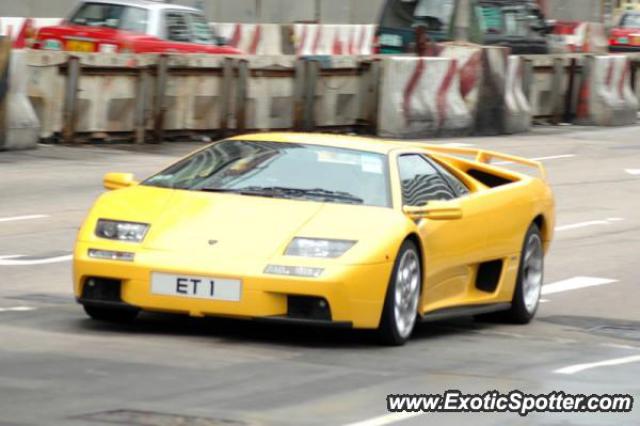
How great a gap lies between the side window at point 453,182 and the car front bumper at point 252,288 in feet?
5.47

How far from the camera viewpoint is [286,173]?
10008 millimetres

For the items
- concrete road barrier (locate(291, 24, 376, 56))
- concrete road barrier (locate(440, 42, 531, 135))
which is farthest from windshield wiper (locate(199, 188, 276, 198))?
concrete road barrier (locate(291, 24, 376, 56))

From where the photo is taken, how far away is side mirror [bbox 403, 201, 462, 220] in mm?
9750

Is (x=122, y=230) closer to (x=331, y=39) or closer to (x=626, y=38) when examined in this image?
(x=331, y=39)

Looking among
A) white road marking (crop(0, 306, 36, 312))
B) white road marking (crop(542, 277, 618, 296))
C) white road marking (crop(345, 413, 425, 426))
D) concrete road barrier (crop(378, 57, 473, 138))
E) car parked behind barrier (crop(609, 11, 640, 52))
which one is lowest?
car parked behind barrier (crop(609, 11, 640, 52))

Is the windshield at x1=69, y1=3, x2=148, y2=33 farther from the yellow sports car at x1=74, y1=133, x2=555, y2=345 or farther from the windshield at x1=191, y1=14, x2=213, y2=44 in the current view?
the yellow sports car at x1=74, y1=133, x2=555, y2=345

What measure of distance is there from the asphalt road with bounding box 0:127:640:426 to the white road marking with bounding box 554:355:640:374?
2 centimetres

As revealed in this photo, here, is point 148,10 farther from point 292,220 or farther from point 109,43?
point 292,220

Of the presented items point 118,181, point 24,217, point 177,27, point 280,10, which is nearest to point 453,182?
point 118,181

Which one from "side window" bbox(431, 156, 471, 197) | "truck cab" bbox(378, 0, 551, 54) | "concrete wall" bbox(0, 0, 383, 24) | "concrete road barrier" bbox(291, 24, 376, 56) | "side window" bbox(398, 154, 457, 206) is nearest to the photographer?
"side window" bbox(398, 154, 457, 206)

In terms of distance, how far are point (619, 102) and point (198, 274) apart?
25047mm

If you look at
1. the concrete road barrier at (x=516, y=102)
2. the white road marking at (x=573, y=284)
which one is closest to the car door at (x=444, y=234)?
the white road marking at (x=573, y=284)

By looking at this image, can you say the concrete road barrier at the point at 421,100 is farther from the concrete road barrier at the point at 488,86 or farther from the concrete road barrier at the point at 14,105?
the concrete road barrier at the point at 14,105

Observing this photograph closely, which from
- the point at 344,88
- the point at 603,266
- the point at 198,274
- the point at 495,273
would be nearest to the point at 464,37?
the point at 344,88
